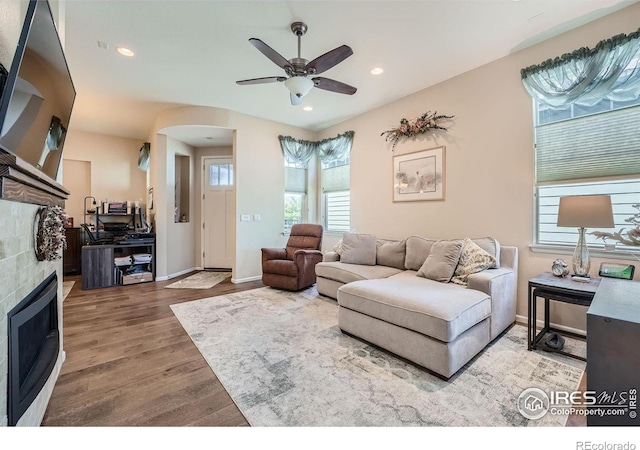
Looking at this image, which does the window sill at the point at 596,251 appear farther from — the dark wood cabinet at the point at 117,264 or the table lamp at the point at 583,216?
the dark wood cabinet at the point at 117,264

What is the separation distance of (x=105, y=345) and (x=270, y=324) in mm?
1488

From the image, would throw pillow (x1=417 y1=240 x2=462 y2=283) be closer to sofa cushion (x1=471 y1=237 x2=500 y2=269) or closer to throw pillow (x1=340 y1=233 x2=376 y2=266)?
sofa cushion (x1=471 y1=237 x2=500 y2=269)

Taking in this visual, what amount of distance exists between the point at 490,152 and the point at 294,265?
2955 mm

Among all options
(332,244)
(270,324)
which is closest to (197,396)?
(270,324)

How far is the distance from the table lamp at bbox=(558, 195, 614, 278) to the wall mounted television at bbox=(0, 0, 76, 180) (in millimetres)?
3504

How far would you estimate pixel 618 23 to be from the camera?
2.28m

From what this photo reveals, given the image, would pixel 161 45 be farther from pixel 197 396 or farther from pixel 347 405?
pixel 347 405


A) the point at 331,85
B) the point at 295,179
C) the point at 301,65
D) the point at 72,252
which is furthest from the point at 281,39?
the point at 72,252

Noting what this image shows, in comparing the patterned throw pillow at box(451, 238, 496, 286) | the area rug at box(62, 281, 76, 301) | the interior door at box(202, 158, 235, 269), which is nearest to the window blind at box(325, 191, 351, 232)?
the interior door at box(202, 158, 235, 269)

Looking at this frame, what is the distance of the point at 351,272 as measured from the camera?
3.33 meters

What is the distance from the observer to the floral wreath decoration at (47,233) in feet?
Answer: 4.78

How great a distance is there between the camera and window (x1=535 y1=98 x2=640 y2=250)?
228 centimetres

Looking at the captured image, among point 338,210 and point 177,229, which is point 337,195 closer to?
point 338,210

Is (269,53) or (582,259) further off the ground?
(269,53)
